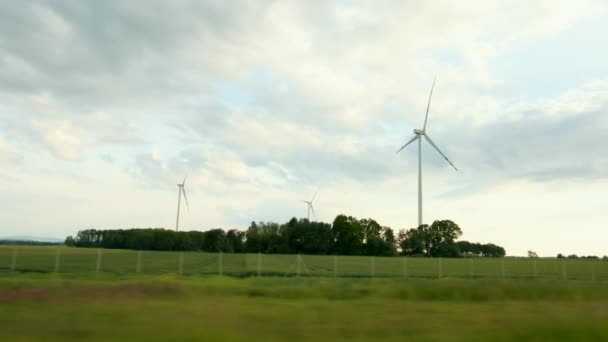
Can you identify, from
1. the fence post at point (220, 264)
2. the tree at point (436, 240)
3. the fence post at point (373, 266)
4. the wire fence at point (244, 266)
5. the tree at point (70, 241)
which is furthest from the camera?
the tree at point (70, 241)

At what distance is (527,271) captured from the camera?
44250mm

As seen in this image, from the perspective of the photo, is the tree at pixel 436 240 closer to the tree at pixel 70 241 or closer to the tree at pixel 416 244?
the tree at pixel 416 244

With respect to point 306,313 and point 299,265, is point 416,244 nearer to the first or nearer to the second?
point 299,265

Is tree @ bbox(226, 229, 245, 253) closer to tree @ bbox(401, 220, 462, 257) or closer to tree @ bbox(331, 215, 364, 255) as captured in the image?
tree @ bbox(331, 215, 364, 255)

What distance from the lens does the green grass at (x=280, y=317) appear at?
8.29 metres

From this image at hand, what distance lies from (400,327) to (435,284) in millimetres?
8593

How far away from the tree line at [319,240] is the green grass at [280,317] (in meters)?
73.6

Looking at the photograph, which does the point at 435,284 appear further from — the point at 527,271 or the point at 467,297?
the point at 527,271

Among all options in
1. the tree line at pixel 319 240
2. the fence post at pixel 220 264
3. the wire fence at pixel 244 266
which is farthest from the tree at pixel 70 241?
the fence post at pixel 220 264

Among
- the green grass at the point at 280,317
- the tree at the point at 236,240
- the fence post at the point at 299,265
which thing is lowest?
the green grass at the point at 280,317

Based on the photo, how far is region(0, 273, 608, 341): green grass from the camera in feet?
27.2

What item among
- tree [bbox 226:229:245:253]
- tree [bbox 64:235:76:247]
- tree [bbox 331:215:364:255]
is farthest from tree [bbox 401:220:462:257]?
tree [bbox 64:235:76:247]

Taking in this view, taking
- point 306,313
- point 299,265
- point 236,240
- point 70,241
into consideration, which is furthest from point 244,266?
point 70,241

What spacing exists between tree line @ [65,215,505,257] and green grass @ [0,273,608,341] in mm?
73571
